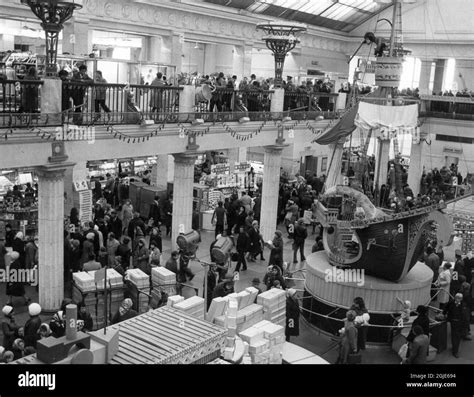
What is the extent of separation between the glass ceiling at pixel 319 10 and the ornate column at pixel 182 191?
1430 centimetres

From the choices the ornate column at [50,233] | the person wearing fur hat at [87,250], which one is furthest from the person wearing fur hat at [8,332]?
the person wearing fur hat at [87,250]

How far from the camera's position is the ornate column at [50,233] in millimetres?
11953

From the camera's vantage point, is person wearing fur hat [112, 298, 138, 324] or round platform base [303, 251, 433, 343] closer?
person wearing fur hat [112, 298, 138, 324]

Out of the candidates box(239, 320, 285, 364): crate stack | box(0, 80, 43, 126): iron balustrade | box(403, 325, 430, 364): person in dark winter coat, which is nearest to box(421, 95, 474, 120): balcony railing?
box(403, 325, 430, 364): person in dark winter coat

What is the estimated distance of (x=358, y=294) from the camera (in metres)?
11.8

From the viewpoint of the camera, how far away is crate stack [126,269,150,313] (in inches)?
441

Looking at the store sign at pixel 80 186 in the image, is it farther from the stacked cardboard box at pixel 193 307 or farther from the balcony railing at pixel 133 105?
the stacked cardboard box at pixel 193 307

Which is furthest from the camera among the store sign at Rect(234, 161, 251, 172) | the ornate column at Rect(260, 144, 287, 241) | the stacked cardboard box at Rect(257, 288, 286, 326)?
the store sign at Rect(234, 161, 251, 172)

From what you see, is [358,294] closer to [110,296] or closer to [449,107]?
[110,296]

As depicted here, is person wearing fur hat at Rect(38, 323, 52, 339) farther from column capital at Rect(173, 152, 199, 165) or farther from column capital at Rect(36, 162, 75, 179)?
column capital at Rect(173, 152, 199, 165)

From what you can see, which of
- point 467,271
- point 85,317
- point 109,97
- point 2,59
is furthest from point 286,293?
point 2,59

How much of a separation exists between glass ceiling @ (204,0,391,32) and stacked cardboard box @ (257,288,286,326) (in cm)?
2051

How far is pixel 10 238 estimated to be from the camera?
14.4 metres
